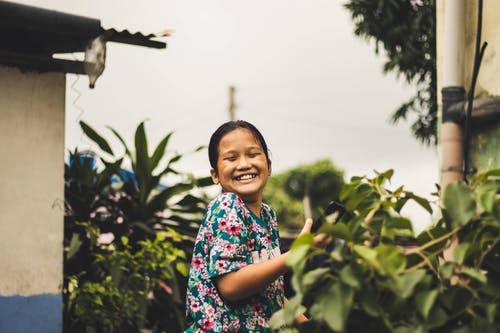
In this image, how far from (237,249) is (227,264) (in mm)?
57

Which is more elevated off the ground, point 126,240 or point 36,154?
point 36,154

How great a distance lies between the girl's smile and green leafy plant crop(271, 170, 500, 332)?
2.65 ft

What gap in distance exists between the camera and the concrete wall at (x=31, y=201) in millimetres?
4219

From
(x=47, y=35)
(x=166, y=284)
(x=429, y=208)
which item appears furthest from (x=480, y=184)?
(x=166, y=284)

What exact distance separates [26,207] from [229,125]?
256 centimetres

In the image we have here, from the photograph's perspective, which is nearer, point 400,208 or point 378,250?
point 378,250

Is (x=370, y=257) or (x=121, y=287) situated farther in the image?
(x=121, y=287)

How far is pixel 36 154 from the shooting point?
14.5 feet

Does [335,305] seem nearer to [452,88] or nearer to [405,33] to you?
[452,88]

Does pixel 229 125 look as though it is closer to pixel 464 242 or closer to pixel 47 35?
pixel 464 242

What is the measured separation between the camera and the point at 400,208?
55.4 inches

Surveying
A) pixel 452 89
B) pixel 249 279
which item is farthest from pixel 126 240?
pixel 249 279

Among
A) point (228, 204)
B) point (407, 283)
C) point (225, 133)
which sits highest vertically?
point (225, 133)

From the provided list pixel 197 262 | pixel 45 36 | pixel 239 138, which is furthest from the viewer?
pixel 45 36
